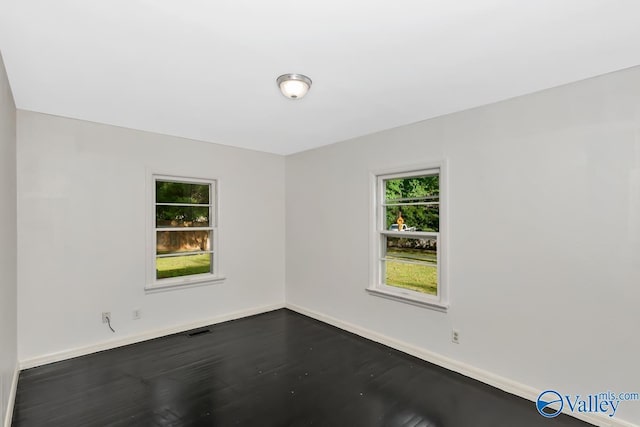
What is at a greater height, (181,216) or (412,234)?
(181,216)

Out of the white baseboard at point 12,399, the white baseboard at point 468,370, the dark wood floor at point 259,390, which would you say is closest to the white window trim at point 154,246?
the dark wood floor at point 259,390

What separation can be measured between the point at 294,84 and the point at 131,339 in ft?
11.0

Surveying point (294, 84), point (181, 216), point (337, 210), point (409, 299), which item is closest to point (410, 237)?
point (409, 299)

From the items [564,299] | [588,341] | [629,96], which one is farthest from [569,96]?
[588,341]

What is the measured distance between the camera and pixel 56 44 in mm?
1895

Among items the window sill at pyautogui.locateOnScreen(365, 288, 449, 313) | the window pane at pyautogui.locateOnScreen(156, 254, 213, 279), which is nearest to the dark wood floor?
the window sill at pyautogui.locateOnScreen(365, 288, 449, 313)

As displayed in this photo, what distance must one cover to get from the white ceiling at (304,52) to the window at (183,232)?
1.28 meters

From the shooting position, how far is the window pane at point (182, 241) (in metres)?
4.09

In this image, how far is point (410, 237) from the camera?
11.8 feet

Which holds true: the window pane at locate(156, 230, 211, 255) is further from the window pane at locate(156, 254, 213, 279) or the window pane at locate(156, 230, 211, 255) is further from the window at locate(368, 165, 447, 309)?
the window at locate(368, 165, 447, 309)

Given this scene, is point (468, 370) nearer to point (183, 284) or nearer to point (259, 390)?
point (259, 390)

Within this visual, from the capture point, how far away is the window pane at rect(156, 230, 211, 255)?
13.4ft

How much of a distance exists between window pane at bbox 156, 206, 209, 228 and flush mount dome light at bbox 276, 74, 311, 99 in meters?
2.57

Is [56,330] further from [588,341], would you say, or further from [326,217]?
[588,341]
